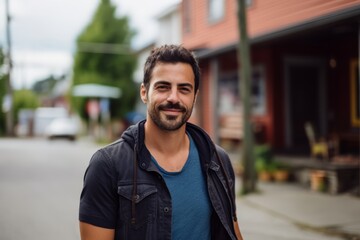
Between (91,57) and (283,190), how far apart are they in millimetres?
29380

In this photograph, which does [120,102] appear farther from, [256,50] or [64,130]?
[256,50]

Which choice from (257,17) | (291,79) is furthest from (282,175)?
(257,17)

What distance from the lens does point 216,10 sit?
668 inches

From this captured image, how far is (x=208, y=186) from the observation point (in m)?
2.46

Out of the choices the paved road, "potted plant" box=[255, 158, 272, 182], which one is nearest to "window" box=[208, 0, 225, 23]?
"potted plant" box=[255, 158, 272, 182]

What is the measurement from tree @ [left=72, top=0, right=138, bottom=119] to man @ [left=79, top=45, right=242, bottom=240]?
3518cm

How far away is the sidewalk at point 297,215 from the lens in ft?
23.6

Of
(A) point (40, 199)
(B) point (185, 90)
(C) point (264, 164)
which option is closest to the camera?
(B) point (185, 90)

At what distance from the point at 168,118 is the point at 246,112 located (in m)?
8.26

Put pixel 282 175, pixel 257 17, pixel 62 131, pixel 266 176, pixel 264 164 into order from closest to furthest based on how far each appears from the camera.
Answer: pixel 282 175
pixel 266 176
pixel 264 164
pixel 257 17
pixel 62 131

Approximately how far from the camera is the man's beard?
2441mm

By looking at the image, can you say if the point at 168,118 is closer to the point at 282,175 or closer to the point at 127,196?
the point at 127,196

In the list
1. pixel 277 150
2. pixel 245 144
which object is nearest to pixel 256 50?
pixel 277 150

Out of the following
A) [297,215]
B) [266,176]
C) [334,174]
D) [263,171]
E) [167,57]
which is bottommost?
[297,215]
